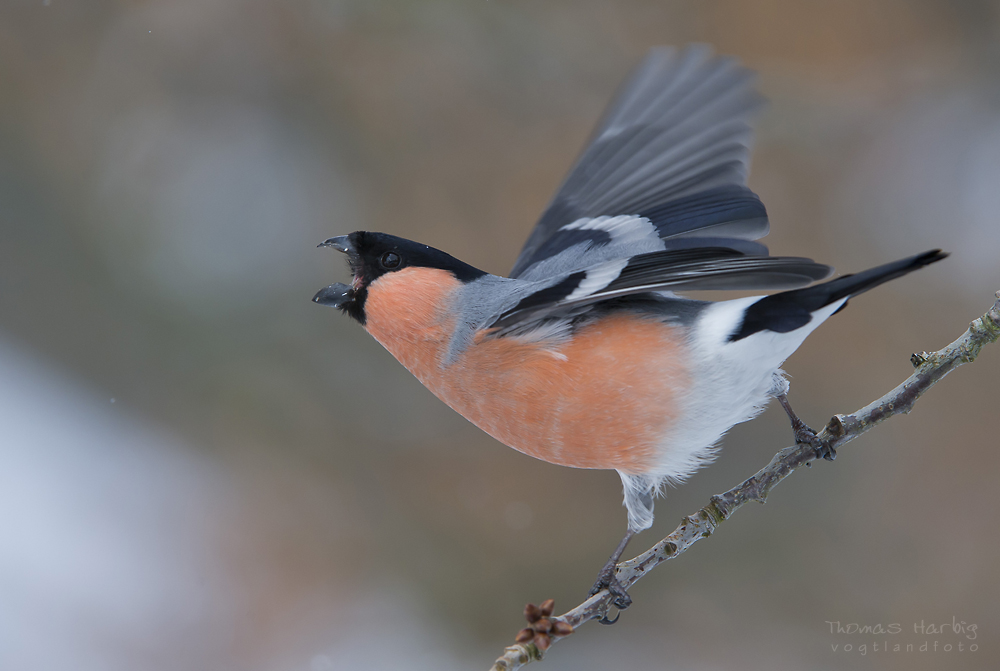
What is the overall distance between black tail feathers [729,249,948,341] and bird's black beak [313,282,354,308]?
0.69 meters

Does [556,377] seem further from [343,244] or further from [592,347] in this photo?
[343,244]

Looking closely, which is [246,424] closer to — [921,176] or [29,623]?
[29,623]

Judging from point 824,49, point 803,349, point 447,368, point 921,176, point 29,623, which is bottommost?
point 447,368

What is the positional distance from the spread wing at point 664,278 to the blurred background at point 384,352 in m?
2.13

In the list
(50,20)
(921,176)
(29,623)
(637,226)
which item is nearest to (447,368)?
(637,226)

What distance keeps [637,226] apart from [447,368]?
65 cm

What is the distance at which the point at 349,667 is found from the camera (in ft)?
10.3

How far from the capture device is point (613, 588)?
1364 millimetres

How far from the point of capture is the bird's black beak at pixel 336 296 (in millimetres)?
1289

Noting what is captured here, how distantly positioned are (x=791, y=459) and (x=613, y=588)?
0.40m

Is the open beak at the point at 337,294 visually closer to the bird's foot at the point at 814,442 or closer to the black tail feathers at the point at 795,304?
the black tail feathers at the point at 795,304

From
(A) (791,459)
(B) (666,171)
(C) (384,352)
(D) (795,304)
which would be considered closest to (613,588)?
(A) (791,459)

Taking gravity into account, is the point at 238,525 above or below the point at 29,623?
above

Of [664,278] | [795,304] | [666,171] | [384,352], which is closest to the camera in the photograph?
[664,278]
